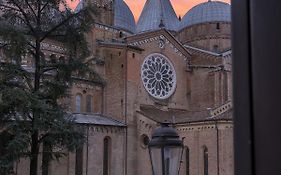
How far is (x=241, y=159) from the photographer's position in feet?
2.60

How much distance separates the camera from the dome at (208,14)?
141 feet

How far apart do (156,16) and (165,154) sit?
43861mm

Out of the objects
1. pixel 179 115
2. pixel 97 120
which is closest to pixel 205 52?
pixel 179 115

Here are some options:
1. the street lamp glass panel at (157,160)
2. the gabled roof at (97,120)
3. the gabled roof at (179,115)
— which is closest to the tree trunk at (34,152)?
the street lamp glass panel at (157,160)

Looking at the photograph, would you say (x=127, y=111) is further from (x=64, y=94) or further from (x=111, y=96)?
(x=64, y=94)

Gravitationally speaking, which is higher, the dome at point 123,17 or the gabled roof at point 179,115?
the dome at point 123,17

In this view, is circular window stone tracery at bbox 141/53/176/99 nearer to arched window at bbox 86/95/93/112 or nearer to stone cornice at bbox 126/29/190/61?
stone cornice at bbox 126/29/190/61

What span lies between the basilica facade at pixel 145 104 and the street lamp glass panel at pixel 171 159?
771 inches

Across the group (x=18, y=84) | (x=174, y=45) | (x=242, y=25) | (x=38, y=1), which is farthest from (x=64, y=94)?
(x=174, y=45)

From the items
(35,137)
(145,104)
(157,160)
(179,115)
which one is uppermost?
(145,104)

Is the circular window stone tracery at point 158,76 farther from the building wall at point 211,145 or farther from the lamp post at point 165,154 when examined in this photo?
the lamp post at point 165,154

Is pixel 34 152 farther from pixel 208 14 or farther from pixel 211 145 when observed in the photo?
pixel 208 14

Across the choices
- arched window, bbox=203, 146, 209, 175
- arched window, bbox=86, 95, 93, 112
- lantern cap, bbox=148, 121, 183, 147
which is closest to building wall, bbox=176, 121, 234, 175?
arched window, bbox=203, 146, 209, 175

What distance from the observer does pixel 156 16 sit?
1930 inches
